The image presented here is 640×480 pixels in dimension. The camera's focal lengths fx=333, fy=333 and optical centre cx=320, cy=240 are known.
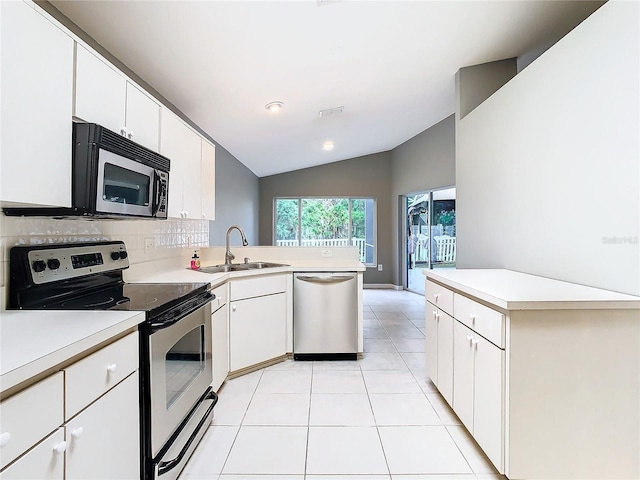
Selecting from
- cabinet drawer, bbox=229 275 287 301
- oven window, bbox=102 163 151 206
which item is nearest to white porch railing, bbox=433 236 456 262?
cabinet drawer, bbox=229 275 287 301

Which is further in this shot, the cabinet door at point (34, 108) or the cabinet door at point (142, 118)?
the cabinet door at point (142, 118)

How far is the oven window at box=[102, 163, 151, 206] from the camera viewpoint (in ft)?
5.02

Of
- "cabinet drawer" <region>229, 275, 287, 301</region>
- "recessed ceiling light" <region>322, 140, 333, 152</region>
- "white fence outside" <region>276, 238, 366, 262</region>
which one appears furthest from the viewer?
"white fence outside" <region>276, 238, 366, 262</region>

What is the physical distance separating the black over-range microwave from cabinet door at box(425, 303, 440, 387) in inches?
78.3

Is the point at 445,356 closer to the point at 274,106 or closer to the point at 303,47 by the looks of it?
the point at 303,47

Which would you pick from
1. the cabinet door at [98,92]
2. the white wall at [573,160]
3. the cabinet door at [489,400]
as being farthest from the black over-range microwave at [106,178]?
the white wall at [573,160]

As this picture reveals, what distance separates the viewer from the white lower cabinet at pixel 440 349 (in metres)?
2.09

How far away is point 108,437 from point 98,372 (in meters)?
0.24

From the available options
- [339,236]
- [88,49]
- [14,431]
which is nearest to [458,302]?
[14,431]

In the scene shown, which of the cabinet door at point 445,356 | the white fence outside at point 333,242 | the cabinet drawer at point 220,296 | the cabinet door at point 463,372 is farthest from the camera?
the white fence outside at point 333,242

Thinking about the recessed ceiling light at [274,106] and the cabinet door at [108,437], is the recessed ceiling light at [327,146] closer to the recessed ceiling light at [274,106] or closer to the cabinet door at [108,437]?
the recessed ceiling light at [274,106]

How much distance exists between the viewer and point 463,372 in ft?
6.16

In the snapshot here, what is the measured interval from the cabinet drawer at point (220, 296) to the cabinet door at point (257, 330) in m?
0.14

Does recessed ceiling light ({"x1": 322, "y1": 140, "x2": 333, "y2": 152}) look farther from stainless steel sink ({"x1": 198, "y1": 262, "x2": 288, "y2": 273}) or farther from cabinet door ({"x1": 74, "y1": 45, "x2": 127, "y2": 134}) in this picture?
cabinet door ({"x1": 74, "y1": 45, "x2": 127, "y2": 134})
